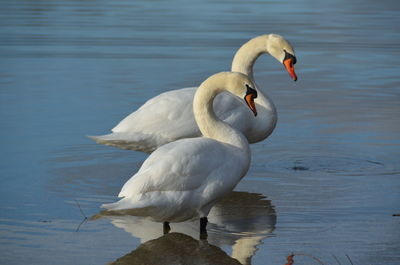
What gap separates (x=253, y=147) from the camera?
9445mm

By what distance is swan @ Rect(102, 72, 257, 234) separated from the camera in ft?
19.7

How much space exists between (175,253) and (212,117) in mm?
1195

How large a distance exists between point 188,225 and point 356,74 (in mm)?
7447

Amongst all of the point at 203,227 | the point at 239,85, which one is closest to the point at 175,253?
the point at 203,227

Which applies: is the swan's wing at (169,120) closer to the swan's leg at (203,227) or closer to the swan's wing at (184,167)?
the swan's wing at (184,167)

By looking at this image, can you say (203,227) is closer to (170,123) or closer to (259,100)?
(170,123)

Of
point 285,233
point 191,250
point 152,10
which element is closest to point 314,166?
point 285,233

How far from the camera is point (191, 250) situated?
6074mm

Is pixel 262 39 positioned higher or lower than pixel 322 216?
higher

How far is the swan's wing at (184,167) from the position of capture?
606 centimetres

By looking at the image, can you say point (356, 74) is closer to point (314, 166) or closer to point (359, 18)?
point (314, 166)

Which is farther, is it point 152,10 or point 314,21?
point 152,10

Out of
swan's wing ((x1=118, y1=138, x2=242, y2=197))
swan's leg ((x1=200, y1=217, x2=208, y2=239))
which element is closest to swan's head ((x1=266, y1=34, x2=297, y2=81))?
swan's wing ((x1=118, y1=138, x2=242, y2=197))

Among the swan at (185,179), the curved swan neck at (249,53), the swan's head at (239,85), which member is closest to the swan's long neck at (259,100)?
the curved swan neck at (249,53)
